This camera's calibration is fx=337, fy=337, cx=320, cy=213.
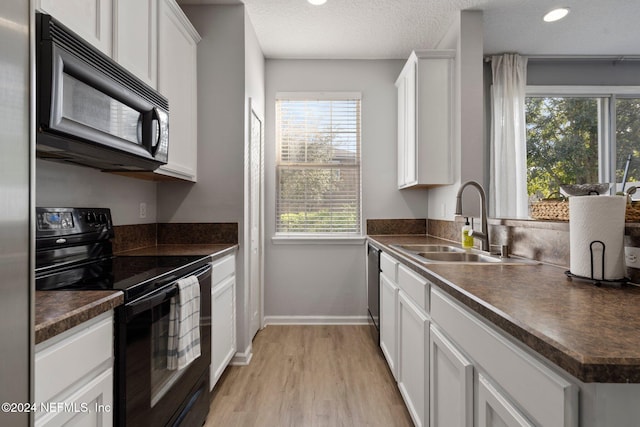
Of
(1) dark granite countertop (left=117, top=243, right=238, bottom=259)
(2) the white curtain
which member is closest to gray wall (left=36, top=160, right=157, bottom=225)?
(1) dark granite countertop (left=117, top=243, right=238, bottom=259)

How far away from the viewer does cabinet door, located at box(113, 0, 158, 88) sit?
1545 mm

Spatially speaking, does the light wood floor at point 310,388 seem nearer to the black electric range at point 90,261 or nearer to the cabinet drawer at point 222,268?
the cabinet drawer at point 222,268

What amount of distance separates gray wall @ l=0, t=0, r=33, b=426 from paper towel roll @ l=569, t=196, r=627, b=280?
1.51m


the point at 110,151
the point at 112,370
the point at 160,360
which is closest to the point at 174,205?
the point at 110,151

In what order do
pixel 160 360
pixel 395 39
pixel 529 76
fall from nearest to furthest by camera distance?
pixel 160 360 < pixel 395 39 < pixel 529 76

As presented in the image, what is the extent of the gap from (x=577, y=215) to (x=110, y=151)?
1709 mm

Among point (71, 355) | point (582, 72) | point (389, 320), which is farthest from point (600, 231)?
point (582, 72)

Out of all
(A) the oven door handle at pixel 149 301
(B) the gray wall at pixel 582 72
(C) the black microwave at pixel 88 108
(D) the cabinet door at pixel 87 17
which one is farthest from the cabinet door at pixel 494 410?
(B) the gray wall at pixel 582 72

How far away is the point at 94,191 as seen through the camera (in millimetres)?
1851

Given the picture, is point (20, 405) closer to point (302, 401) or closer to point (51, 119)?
point (51, 119)

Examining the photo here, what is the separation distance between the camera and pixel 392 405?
2.03 meters

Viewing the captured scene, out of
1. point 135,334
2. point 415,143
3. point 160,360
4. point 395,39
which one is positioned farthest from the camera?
point 395,39

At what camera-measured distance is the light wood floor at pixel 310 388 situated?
6.25ft

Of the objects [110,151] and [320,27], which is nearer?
[110,151]
